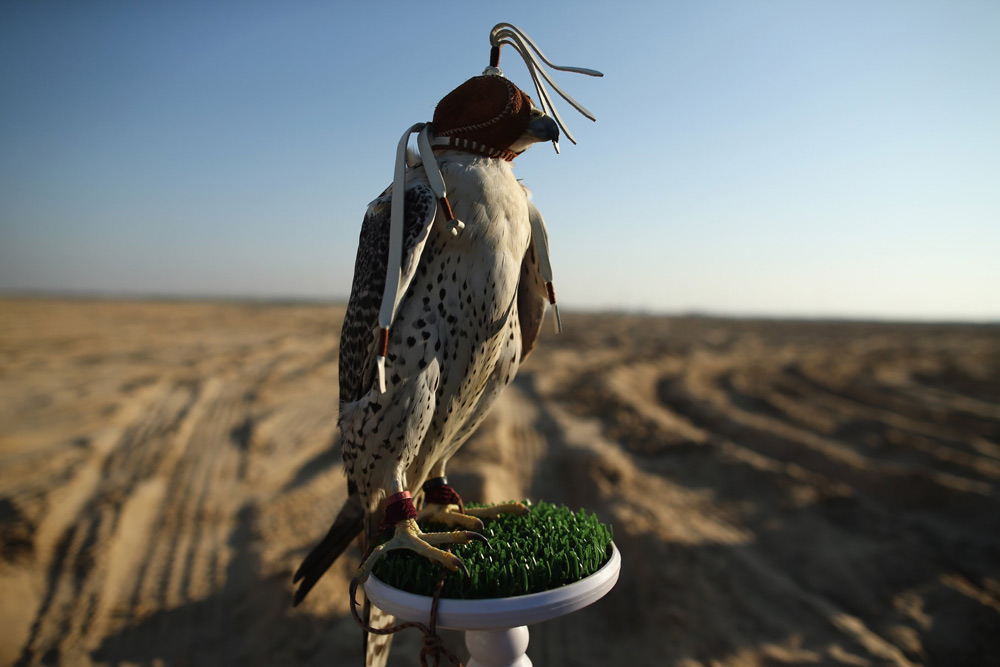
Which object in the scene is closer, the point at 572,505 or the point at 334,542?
the point at 334,542

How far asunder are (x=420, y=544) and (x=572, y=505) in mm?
3389

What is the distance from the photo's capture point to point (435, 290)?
1.57 m

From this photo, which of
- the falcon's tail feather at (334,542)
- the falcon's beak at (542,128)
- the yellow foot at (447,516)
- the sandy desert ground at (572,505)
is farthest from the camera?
the sandy desert ground at (572,505)

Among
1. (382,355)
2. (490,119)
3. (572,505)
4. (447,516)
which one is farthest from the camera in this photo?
(572,505)

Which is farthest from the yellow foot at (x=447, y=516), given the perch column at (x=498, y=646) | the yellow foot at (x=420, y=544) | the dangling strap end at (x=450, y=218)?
the dangling strap end at (x=450, y=218)

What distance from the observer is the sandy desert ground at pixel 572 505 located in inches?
125

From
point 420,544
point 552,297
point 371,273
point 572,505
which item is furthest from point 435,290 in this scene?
point 572,505

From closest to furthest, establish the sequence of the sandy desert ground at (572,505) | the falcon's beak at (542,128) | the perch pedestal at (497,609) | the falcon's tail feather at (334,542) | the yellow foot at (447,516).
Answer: the perch pedestal at (497,609) < the falcon's beak at (542,128) < the yellow foot at (447,516) < the falcon's tail feather at (334,542) < the sandy desert ground at (572,505)

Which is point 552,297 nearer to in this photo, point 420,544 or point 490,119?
point 490,119

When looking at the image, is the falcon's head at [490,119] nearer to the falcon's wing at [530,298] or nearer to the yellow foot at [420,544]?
the falcon's wing at [530,298]

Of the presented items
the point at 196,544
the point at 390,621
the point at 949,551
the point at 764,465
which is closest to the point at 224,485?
the point at 196,544

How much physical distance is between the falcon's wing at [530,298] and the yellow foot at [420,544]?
0.71 m

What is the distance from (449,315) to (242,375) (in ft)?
24.8

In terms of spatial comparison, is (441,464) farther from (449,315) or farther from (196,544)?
(196,544)
